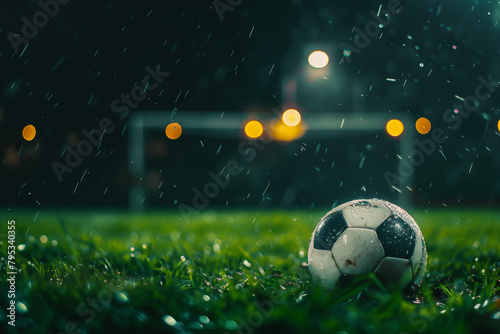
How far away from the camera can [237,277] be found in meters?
2.28

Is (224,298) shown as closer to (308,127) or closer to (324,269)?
(324,269)

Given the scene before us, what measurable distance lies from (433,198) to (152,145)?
10.4 meters

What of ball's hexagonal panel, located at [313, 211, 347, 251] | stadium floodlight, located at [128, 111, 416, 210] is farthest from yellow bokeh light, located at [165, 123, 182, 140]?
Answer: ball's hexagonal panel, located at [313, 211, 347, 251]

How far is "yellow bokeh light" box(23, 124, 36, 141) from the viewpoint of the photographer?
18.4 m

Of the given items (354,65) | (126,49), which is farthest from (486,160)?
(126,49)

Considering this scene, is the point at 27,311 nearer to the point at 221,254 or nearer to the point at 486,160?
the point at 221,254

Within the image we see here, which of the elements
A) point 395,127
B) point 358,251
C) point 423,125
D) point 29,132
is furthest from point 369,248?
point 29,132

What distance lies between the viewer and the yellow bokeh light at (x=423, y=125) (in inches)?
679
